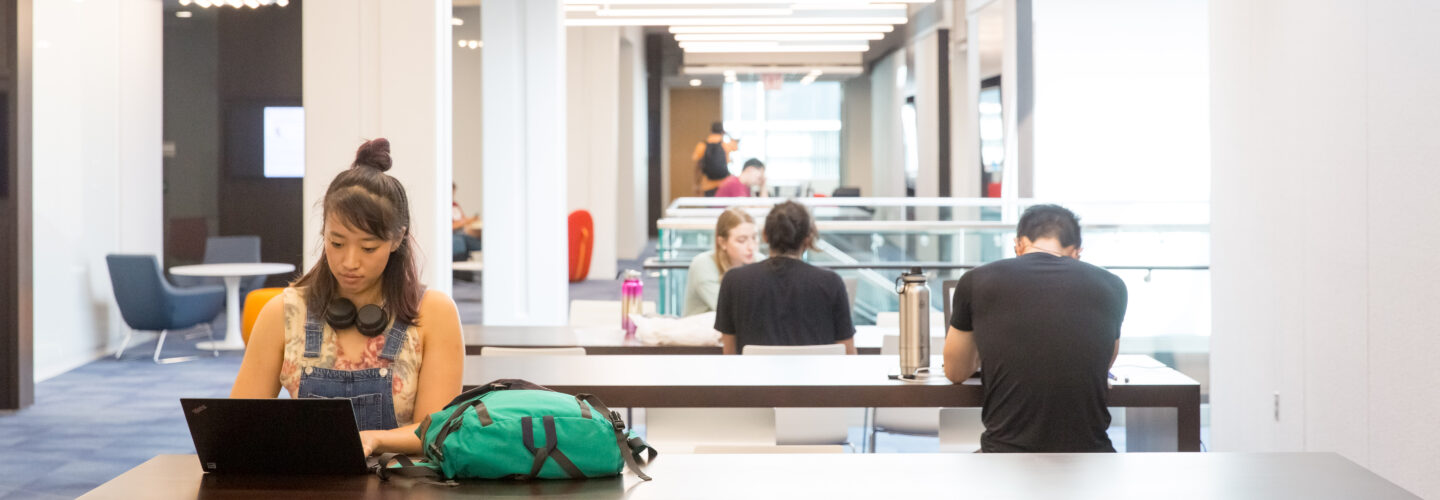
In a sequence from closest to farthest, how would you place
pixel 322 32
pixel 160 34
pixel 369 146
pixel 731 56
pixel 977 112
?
pixel 369 146 → pixel 322 32 → pixel 160 34 → pixel 977 112 → pixel 731 56

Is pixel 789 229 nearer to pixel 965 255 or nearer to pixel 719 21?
pixel 965 255

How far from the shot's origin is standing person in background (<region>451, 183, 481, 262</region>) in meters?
14.6

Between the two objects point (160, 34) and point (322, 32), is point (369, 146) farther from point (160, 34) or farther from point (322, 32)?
point (160, 34)

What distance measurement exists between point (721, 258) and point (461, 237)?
9.60 meters

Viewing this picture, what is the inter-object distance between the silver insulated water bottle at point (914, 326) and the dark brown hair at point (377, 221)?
1.49m

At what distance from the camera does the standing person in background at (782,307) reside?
4.55 metres

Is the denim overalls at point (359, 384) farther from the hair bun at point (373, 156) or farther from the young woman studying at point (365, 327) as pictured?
the hair bun at point (373, 156)

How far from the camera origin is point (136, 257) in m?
9.02

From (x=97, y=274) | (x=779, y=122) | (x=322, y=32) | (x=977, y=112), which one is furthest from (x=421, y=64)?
(x=779, y=122)

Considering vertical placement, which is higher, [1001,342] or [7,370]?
[1001,342]

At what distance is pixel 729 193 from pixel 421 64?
16.7 ft

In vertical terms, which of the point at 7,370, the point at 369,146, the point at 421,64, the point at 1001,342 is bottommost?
the point at 7,370

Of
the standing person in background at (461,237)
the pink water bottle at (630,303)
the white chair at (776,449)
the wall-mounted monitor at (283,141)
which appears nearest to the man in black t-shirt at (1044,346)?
the white chair at (776,449)

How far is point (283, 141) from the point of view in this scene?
12969 millimetres
